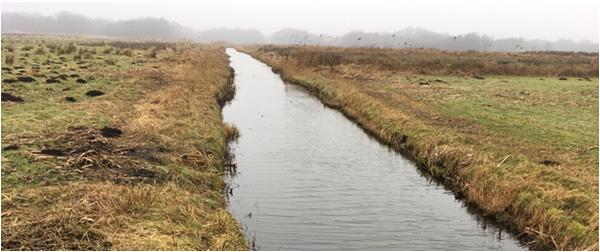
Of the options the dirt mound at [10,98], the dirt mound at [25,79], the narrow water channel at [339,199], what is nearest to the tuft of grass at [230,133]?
the narrow water channel at [339,199]

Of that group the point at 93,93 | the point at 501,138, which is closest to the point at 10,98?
the point at 93,93

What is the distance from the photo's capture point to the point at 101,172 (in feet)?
48.9

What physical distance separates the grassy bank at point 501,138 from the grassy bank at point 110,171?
8.63 meters

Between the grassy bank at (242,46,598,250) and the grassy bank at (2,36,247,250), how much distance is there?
8635mm

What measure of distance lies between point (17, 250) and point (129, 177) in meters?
5.11

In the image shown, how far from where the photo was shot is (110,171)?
15.1 metres

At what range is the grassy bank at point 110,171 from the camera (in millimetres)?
10836

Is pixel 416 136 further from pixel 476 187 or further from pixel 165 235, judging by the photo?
pixel 165 235

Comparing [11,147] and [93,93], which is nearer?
[11,147]

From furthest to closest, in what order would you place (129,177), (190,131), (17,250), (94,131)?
(190,131) → (94,131) → (129,177) → (17,250)

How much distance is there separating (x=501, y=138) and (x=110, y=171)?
55.7ft

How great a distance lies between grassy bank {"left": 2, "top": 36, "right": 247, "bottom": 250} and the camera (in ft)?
35.6

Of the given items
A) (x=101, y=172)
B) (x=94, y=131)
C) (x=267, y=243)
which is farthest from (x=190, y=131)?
(x=267, y=243)

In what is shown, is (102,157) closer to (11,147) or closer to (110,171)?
(110,171)
